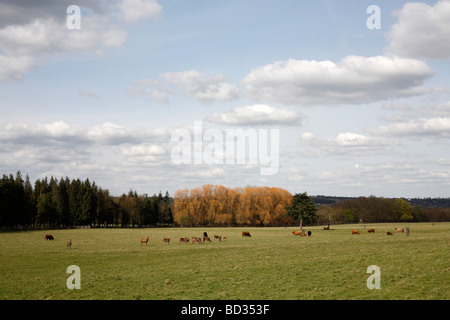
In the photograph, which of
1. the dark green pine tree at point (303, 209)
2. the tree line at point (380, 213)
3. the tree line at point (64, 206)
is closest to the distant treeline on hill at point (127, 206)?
the tree line at point (64, 206)

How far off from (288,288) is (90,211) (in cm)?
11946

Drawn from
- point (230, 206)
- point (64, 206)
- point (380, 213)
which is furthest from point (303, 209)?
point (380, 213)

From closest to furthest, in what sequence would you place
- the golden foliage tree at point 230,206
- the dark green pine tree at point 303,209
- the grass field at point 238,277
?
1. the grass field at point 238,277
2. the dark green pine tree at point 303,209
3. the golden foliage tree at point 230,206

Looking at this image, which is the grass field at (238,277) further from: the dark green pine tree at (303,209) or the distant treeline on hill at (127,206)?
the distant treeline on hill at (127,206)

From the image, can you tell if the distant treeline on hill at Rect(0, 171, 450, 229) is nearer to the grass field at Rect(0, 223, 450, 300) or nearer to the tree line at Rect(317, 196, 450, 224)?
the tree line at Rect(317, 196, 450, 224)

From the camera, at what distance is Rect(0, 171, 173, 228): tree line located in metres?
107

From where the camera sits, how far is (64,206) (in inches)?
4798

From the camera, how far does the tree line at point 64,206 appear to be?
Result: 351 feet

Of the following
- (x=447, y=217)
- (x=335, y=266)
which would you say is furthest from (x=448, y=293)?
(x=447, y=217)

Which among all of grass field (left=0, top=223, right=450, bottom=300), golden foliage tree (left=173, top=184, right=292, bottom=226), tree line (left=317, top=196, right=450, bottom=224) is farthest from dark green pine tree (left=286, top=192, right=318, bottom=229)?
tree line (left=317, top=196, right=450, bottom=224)

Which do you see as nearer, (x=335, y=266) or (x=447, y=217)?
(x=335, y=266)
